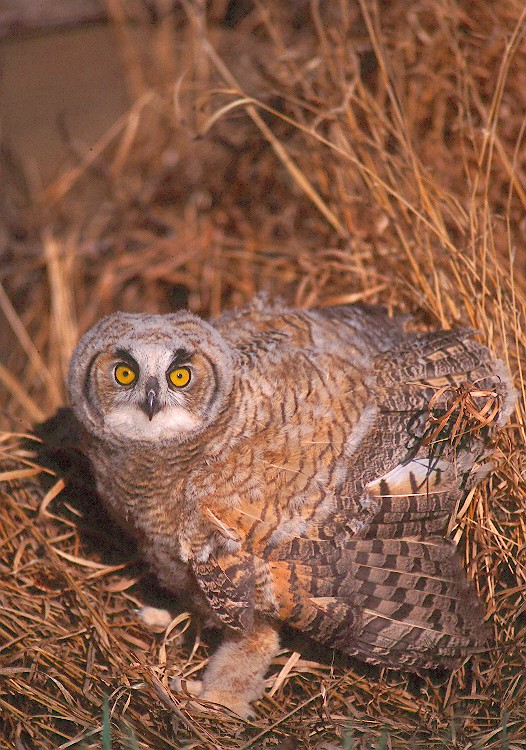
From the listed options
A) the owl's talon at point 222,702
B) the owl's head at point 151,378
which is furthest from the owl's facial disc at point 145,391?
the owl's talon at point 222,702

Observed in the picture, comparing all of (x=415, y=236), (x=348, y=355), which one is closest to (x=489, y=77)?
(x=415, y=236)

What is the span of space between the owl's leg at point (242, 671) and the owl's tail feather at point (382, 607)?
0.53 ft

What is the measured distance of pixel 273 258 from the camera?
12.6ft

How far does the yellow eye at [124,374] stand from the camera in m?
2.24

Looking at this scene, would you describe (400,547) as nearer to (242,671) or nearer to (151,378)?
(242,671)

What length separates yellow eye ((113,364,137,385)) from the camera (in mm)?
2242

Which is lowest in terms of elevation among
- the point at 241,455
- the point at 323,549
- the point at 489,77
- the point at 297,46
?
the point at 323,549

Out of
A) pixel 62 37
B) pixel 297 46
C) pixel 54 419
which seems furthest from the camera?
pixel 62 37

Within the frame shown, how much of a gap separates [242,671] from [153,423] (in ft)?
2.94

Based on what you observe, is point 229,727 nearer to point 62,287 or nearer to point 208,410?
point 208,410

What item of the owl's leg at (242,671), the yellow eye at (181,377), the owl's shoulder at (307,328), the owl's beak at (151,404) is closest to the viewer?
the owl's beak at (151,404)

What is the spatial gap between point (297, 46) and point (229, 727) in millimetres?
3230

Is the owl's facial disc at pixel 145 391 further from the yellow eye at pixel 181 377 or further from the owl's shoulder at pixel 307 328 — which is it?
the owl's shoulder at pixel 307 328

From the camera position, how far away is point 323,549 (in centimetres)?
228
